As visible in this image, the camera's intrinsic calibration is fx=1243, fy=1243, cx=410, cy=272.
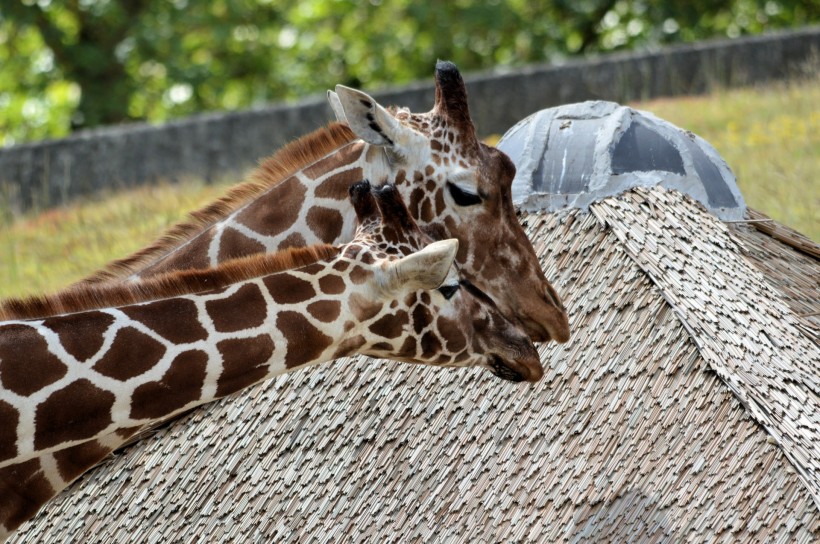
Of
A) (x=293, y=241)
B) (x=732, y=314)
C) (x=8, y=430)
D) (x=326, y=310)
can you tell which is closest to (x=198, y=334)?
(x=326, y=310)

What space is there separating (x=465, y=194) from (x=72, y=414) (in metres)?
2.55

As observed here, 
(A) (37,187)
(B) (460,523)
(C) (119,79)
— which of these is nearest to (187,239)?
(B) (460,523)

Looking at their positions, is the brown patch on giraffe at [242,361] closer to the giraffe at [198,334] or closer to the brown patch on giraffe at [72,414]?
the giraffe at [198,334]

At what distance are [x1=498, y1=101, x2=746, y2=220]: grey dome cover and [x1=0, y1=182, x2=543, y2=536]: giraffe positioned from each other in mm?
2386

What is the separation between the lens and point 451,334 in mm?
5391

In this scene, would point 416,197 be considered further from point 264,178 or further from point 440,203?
point 264,178

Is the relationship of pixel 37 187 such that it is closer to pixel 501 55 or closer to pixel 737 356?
pixel 737 356

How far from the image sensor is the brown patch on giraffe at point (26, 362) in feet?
15.6

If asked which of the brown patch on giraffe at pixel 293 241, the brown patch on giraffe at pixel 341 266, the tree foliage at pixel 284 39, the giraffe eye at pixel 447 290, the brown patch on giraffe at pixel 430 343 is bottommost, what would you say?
the tree foliage at pixel 284 39

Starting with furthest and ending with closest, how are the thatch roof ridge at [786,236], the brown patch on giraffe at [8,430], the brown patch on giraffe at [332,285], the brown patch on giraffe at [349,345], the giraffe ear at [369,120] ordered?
the thatch roof ridge at [786,236]
the giraffe ear at [369,120]
the brown patch on giraffe at [349,345]
the brown patch on giraffe at [332,285]
the brown patch on giraffe at [8,430]

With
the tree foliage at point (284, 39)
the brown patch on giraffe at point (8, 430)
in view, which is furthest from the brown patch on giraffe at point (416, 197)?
the tree foliage at point (284, 39)

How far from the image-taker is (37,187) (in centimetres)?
1681

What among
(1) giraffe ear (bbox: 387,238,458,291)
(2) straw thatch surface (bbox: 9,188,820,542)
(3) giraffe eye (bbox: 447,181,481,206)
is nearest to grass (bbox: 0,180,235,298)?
(2) straw thatch surface (bbox: 9,188,820,542)

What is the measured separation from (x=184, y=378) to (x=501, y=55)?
85.1ft
